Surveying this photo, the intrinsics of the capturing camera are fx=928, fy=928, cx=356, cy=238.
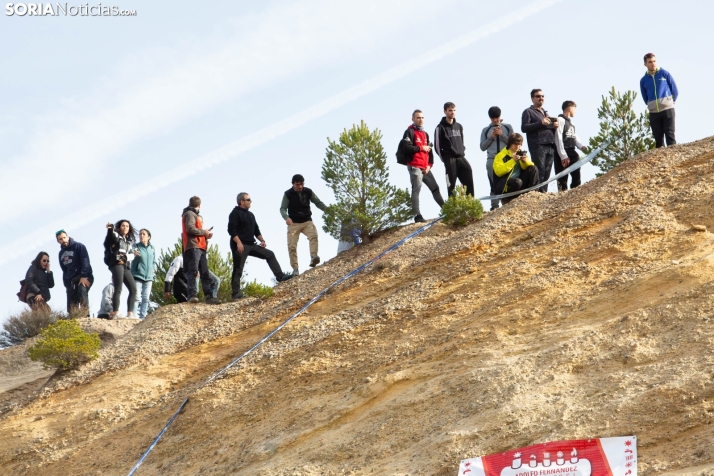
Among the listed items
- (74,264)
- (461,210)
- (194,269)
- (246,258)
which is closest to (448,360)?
(461,210)

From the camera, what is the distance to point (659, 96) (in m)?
13.8

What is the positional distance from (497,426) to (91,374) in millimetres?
6756

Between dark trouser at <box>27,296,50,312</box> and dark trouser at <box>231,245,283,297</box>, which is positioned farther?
dark trouser at <box>27,296,50,312</box>

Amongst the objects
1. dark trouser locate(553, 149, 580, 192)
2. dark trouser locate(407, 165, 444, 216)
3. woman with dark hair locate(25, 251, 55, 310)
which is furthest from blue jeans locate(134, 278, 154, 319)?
dark trouser locate(553, 149, 580, 192)

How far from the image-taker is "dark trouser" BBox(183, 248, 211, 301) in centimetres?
1462

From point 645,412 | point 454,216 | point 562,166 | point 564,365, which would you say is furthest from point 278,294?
point 645,412

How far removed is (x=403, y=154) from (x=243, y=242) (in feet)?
9.63

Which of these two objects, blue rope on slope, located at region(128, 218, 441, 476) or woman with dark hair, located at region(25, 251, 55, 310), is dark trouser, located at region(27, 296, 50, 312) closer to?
woman with dark hair, located at region(25, 251, 55, 310)

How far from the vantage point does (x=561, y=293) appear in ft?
35.9

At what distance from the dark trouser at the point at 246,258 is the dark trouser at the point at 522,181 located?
383 cm

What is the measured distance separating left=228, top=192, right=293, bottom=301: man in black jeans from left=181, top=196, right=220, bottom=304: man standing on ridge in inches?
17.6

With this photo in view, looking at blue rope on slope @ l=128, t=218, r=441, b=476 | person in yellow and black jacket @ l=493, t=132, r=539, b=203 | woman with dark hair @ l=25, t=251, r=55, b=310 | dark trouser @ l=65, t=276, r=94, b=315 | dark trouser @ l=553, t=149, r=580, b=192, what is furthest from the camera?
woman with dark hair @ l=25, t=251, r=55, b=310

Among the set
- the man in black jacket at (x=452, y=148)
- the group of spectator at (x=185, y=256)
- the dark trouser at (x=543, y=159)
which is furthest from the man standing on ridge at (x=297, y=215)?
the dark trouser at (x=543, y=159)

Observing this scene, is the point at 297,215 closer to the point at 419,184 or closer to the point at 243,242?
the point at 243,242
